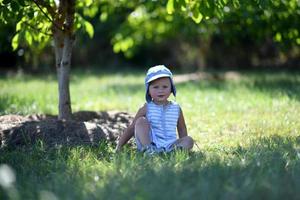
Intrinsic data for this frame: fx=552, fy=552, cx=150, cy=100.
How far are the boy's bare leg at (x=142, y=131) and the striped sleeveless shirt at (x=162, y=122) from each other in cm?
13

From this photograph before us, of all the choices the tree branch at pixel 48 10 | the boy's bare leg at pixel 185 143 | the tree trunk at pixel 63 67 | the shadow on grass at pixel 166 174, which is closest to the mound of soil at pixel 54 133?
the shadow on grass at pixel 166 174

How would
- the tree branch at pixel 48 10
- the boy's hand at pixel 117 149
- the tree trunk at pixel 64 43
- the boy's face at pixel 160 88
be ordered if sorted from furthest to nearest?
the tree trunk at pixel 64 43 < the tree branch at pixel 48 10 < the boy's face at pixel 160 88 < the boy's hand at pixel 117 149

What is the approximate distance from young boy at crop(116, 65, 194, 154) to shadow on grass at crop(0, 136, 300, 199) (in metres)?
0.35

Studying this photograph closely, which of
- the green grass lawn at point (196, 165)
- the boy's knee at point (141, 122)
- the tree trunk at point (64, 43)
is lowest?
the green grass lawn at point (196, 165)

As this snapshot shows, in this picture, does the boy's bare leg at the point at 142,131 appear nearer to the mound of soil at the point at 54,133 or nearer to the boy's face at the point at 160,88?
the boy's face at the point at 160,88

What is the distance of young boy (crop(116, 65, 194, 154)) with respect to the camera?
210 inches

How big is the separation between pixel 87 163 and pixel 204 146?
165 centimetres

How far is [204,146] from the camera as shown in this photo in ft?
19.0

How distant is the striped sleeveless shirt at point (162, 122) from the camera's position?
5.48m

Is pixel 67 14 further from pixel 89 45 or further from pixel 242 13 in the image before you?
pixel 89 45

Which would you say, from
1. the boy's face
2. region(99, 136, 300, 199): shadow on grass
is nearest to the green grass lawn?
region(99, 136, 300, 199): shadow on grass

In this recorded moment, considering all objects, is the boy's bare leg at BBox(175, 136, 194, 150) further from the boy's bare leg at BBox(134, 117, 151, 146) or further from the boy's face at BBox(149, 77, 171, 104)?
the boy's face at BBox(149, 77, 171, 104)

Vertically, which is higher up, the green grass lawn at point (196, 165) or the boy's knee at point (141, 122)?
the boy's knee at point (141, 122)

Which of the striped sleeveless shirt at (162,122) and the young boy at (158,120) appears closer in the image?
the young boy at (158,120)
